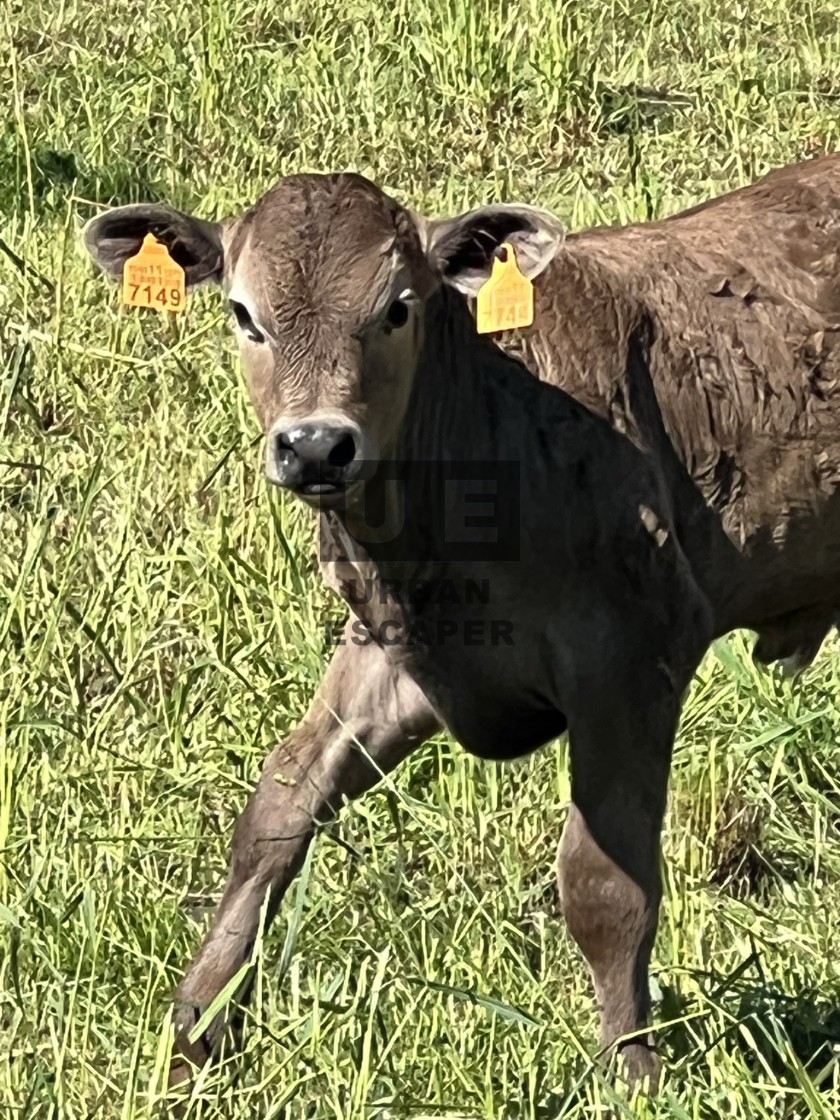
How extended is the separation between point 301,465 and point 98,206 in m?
4.51

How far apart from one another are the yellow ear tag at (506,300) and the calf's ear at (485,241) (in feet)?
0.14

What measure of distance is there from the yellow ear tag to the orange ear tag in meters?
0.59

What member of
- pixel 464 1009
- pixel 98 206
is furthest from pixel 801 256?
pixel 98 206

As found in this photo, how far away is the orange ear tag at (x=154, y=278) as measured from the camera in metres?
4.38

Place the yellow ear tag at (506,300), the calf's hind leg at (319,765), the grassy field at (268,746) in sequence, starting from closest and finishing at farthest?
the grassy field at (268,746)
the yellow ear tag at (506,300)
the calf's hind leg at (319,765)

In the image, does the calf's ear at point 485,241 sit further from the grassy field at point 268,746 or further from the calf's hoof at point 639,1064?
the calf's hoof at point 639,1064

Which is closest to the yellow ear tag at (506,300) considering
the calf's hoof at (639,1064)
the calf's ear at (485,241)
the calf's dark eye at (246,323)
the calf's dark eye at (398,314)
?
the calf's ear at (485,241)

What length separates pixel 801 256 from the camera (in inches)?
189

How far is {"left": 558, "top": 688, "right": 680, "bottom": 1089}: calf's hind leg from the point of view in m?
4.31

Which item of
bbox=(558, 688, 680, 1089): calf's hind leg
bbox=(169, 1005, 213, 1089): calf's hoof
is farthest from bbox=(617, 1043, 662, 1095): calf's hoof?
bbox=(169, 1005, 213, 1089): calf's hoof

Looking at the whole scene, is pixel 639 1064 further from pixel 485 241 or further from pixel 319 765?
pixel 485 241

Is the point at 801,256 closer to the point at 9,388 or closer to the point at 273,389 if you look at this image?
the point at 273,389

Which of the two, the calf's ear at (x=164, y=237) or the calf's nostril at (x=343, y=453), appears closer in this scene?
the calf's nostril at (x=343, y=453)

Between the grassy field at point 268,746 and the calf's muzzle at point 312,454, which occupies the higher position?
the calf's muzzle at point 312,454
